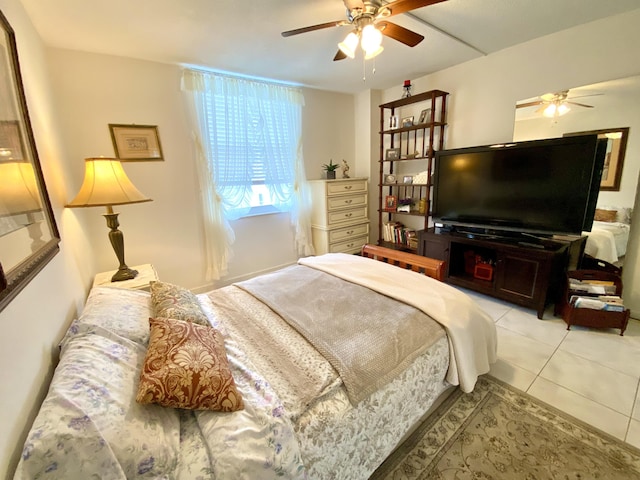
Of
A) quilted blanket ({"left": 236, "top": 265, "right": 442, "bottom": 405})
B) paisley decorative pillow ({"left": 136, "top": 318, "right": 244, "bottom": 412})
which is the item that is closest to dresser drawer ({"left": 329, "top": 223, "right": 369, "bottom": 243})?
quilted blanket ({"left": 236, "top": 265, "right": 442, "bottom": 405})

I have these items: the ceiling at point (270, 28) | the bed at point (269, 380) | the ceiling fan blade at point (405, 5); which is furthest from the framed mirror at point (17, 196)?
the ceiling fan blade at point (405, 5)

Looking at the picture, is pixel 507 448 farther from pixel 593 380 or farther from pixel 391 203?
pixel 391 203

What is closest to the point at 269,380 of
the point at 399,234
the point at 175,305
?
the point at 175,305

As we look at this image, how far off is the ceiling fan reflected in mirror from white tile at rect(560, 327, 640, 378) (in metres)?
1.83

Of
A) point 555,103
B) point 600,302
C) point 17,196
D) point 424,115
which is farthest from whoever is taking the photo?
point 424,115

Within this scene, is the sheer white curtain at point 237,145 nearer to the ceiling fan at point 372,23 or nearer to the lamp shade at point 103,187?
the lamp shade at point 103,187

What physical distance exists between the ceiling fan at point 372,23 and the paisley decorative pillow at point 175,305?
1.66 metres

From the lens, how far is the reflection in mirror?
2084 millimetres

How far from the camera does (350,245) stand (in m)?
3.84

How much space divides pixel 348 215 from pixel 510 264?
191cm

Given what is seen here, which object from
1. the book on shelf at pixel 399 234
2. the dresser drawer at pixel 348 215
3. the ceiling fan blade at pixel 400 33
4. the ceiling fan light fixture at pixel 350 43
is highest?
the ceiling fan blade at pixel 400 33

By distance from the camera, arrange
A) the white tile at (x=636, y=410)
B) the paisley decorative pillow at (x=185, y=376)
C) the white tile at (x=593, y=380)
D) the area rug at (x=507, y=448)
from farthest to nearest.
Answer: the white tile at (x=593, y=380)
the white tile at (x=636, y=410)
the area rug at (x=507, y=448)
the paisley decorative pillow at (x=185, y=376)

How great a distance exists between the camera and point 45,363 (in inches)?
36.7

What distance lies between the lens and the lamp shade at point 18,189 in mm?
870
